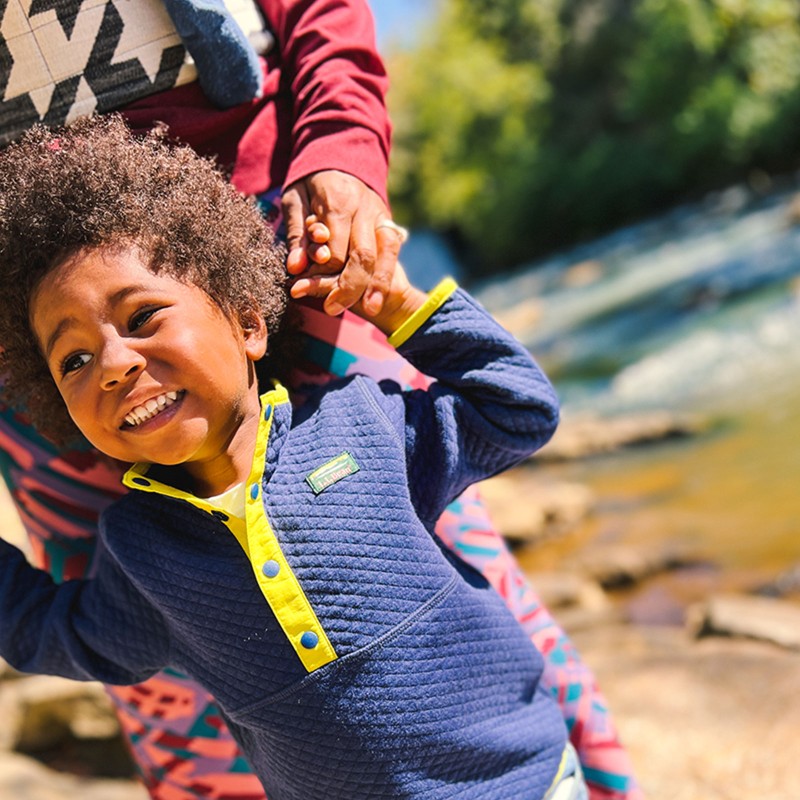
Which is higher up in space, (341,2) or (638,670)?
(341,2)

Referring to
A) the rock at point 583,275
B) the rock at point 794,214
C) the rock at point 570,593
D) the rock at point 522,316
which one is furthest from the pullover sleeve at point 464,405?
the rock at point 583,275

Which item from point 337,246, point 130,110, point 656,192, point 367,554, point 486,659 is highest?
point 130,110

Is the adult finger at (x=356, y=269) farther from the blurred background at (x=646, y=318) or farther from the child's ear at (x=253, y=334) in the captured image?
the blurred background at (x=646, y=318)

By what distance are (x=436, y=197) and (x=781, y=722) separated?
26.9 meters

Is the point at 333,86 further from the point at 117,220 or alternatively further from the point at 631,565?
the point at 631,565

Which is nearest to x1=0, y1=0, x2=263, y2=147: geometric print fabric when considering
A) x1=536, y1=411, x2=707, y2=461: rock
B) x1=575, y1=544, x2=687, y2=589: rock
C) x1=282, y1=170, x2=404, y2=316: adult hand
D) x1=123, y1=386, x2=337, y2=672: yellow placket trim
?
x1=282, y1=170, x2=404, y2=316: adult hand

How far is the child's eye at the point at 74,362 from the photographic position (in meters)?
1.34

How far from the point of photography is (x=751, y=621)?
3.60m

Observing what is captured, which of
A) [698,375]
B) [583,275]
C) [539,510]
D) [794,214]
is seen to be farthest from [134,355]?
[583,275]

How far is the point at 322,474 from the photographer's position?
1.40 m

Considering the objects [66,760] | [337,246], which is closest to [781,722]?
[337,246]

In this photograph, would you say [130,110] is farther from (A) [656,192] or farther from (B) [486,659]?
(A) [656,192]

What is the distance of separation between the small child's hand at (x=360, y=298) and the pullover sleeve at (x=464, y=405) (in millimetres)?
41

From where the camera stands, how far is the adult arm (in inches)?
56.7
